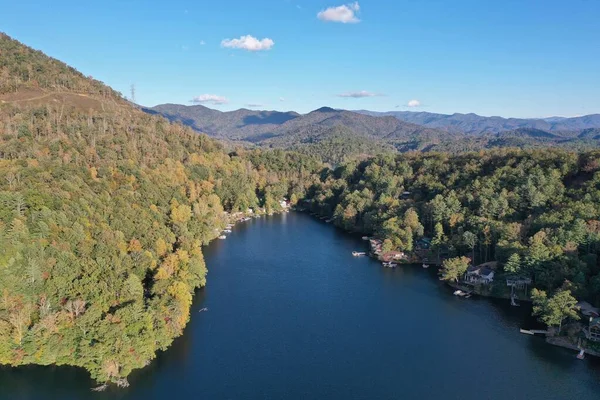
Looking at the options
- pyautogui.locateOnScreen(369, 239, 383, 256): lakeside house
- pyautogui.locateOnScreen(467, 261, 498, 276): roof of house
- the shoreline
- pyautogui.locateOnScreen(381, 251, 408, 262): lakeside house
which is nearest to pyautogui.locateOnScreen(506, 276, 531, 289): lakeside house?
the shoreline

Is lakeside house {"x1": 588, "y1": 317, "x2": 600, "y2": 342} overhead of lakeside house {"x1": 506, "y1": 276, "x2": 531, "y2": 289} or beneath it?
beneath

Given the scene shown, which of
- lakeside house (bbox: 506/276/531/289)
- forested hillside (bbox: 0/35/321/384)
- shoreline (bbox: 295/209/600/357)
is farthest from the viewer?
lakeside house (bbox: 506/276/531/289)

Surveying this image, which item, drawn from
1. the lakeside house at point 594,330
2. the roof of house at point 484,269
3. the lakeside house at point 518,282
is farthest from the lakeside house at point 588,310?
the roof of house at point 484,269

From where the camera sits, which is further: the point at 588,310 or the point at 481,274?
the point at 481,274

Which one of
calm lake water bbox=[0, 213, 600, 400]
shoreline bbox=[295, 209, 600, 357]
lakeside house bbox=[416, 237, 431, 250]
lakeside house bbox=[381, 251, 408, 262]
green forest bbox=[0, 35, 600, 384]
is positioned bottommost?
calm lake water bbox=[0, 213, 600, 400]

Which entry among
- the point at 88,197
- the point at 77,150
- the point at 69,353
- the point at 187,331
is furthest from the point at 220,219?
the point at 69,353

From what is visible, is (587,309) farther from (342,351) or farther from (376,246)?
(376,246)

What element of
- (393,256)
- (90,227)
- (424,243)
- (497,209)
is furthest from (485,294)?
(90,227)

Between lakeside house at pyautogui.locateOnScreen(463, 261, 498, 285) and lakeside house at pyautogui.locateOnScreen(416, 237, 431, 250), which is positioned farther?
lakeside house at pyautogui.locateOnScreen(416, 237, 431, 250)

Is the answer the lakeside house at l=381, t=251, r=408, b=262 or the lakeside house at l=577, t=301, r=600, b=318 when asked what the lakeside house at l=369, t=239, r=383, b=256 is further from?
the lakeside house at l=577, t=301, r=600, b=318
